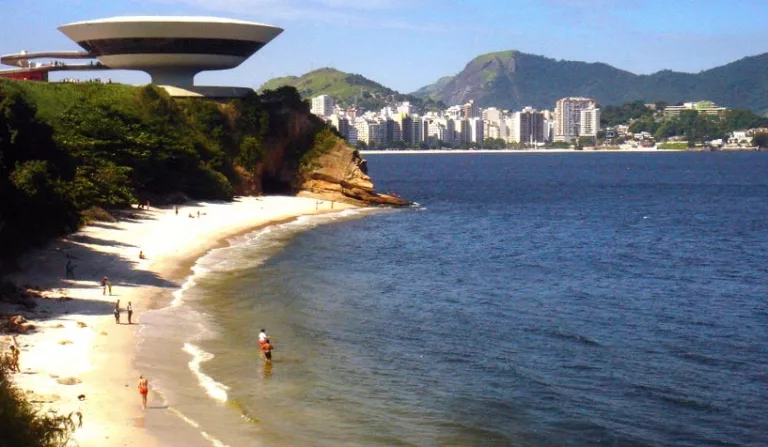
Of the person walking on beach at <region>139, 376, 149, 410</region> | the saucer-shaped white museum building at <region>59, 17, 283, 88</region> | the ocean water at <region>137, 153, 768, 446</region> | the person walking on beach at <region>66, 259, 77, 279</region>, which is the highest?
the saucer-shaped white museum building at <region>59, 17, 283, 88</region>

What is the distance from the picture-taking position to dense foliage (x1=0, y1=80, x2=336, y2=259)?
122ft

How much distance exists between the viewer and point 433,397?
85.3 feet

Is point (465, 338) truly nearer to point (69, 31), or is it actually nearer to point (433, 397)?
point (433, 397)

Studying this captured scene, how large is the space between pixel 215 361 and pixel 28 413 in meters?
12.2

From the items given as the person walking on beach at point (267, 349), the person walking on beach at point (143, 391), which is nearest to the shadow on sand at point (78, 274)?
the person walking on beach at point (267, 349)

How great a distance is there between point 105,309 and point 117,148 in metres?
31.6

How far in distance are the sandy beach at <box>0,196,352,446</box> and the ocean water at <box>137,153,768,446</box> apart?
0.99 m

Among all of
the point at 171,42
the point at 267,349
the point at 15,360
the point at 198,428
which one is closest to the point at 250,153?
the point at 171,42

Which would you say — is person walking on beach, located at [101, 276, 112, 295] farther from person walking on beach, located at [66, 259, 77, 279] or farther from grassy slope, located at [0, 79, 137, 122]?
grassy slope, located at [0, 79, 137, 122]

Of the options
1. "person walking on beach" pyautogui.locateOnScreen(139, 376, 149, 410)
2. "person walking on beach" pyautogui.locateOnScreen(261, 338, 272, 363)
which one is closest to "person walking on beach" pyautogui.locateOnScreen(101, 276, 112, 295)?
"person walking on beach" pyautogui.locateOnScreen(261, 338, 272, 363)

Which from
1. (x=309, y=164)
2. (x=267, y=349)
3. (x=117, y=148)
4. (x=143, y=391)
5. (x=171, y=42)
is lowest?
(x=267, y=349)

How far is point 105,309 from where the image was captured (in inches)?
1341

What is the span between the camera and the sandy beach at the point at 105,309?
2272cm

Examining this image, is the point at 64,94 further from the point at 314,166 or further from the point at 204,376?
the point at 204,376
